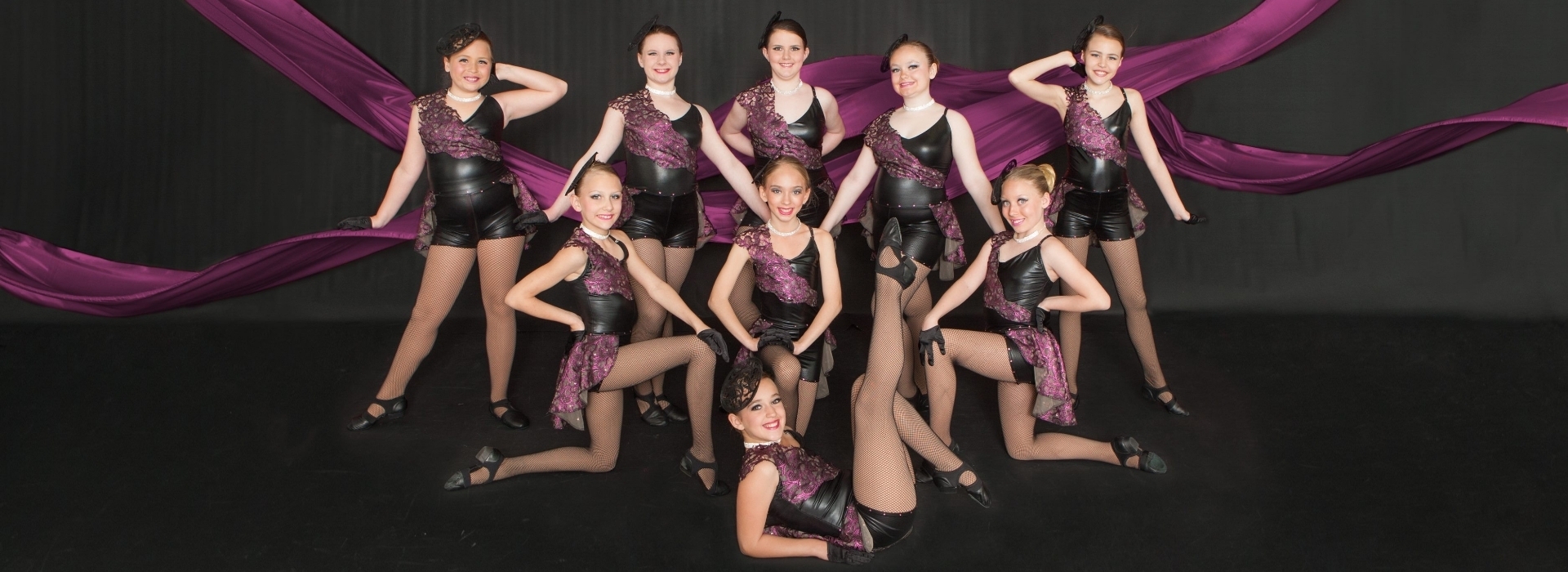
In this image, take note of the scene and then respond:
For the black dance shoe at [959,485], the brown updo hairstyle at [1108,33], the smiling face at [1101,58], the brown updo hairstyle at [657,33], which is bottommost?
the black dance shoe at [959,485]

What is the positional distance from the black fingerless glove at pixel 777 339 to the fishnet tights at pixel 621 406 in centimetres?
17

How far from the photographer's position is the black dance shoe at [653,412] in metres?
4.17

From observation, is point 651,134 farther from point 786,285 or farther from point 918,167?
point 918,167

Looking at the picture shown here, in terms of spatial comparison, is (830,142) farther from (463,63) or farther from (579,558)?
(579,558)

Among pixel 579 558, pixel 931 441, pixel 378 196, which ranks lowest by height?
pixel 579 558

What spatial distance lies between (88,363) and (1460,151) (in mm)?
6082

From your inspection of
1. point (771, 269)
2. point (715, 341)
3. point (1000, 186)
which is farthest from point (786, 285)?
point (1000, 186)

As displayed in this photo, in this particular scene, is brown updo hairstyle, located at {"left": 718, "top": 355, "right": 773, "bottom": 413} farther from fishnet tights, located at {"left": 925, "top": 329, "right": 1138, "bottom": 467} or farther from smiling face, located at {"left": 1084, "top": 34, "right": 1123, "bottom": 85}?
smiling face, located at {"left": 1084, "top": 34, "right": 1123, "bottom": 85}

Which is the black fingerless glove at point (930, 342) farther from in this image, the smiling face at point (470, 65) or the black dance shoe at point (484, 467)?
the smiling face at point (470, 65)

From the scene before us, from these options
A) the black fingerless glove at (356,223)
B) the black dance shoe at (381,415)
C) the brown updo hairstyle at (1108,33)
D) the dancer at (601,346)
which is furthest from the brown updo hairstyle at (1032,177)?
the black dance shoe at (381,415)

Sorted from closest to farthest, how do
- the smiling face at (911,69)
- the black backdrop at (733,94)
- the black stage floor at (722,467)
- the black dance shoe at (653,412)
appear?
the black stage floor at (722,467) < the smiling face at (911,69) < the black dance shoe at (653,412) < the black backdrop at (733,94)

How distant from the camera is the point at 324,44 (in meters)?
4.64

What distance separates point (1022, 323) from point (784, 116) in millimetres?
1121

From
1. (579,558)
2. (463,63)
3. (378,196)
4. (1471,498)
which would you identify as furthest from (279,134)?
(1471,498)
